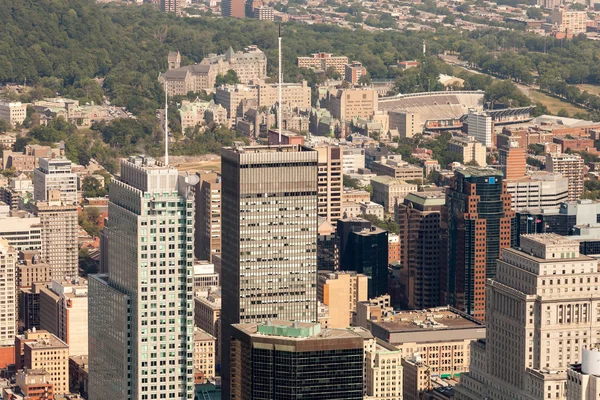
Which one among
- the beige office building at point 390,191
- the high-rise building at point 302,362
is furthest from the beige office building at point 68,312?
the beige office building at point 390,191

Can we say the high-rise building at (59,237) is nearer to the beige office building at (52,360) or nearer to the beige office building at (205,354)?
the beige office building at (52,360)

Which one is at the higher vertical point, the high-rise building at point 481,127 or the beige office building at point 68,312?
the high-rise building at point 481,127

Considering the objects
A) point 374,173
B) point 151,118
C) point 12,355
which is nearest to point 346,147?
point 374,173

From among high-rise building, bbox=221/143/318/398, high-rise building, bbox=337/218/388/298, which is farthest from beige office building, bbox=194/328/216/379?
high-rise building, bbox=221/143/318/398

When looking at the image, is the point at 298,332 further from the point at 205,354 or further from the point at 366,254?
the point at 366,254

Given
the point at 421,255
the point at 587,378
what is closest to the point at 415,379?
the point at 421,255

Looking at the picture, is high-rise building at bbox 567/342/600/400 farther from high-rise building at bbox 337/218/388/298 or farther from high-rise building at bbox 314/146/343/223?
high-rise building at bbox 314/146/343/223
